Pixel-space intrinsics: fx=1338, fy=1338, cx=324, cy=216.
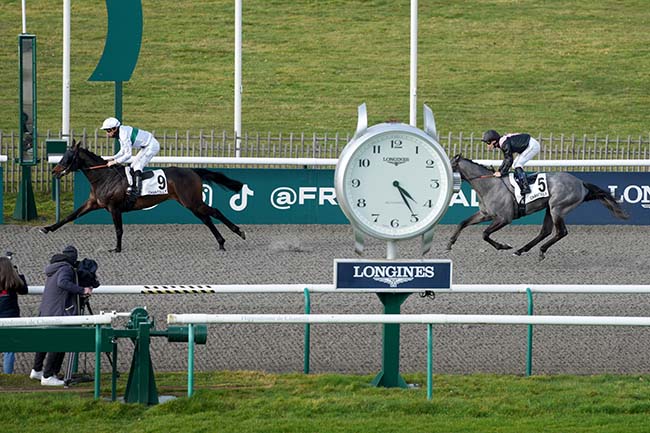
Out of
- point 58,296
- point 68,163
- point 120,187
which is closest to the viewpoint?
point 58,296

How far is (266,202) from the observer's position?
63.8 ft

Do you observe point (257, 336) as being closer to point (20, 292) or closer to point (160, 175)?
point (20, 292)

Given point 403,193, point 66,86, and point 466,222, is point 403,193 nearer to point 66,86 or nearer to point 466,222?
point 466,222

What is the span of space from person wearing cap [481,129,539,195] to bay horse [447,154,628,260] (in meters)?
0.16

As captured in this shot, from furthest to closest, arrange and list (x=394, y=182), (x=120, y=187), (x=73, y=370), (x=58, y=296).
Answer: (x=120, y=187) < (x=73, y=370) < (x=58, y=296) < (x=394, y=182)

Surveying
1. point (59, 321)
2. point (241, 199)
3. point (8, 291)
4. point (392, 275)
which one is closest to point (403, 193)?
point (392, 275)

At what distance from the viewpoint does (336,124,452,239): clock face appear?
364 inches

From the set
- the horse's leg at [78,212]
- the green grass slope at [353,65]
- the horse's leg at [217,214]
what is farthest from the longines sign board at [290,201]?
the green grass slope at [353,65]

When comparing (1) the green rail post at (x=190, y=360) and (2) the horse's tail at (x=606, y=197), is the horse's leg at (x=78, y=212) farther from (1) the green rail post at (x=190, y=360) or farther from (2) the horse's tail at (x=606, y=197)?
(1) the green rail post at (x=190, y=360)

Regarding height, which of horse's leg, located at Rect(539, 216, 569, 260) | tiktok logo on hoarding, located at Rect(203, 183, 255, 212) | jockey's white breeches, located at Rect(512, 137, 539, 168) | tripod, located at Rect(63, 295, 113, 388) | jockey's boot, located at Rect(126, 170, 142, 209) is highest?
jockey's white breeches, located at Rect(512, 137, 539, 168)

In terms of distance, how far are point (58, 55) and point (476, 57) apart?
12527mm

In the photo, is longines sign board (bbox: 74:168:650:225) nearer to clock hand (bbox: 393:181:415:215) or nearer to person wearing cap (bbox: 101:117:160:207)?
person wearing cap (bbox: 101:117:160:207)

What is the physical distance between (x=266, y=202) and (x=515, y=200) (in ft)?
12.5

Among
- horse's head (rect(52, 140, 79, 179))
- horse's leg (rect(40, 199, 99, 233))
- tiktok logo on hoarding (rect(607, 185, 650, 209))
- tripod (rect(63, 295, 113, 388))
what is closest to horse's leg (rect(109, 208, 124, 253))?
horse's leg (rect(40, 199, 99, 233))
